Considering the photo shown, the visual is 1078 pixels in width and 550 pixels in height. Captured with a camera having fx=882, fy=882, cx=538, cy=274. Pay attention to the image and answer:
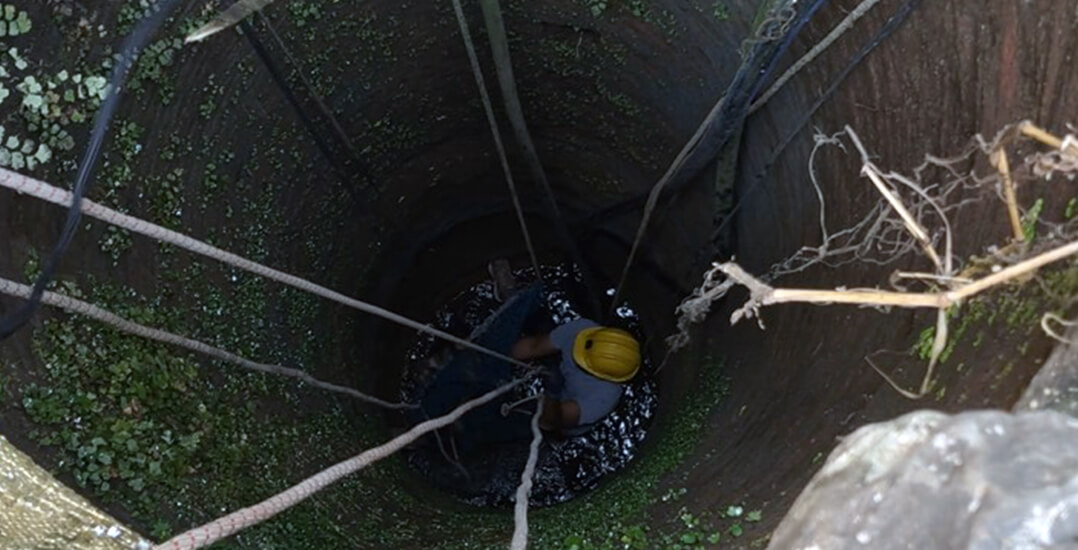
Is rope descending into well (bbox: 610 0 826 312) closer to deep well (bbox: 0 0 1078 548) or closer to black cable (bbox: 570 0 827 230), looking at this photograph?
black cable (bbox: 570 0 827 230)

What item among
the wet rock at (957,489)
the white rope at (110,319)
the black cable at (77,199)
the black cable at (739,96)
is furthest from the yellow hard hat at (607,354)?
the wet rock at (957,489)

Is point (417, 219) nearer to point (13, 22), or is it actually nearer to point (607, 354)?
point (607, 354)

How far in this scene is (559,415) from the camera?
15.0ft

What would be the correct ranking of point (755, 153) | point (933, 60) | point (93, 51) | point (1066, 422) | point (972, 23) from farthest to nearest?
point (755, 153) < point (93, 51) < point (933, 60) < point (972, 23) < point (1066, 422)

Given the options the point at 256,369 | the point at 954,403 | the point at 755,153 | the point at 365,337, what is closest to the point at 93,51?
the point at 256,369

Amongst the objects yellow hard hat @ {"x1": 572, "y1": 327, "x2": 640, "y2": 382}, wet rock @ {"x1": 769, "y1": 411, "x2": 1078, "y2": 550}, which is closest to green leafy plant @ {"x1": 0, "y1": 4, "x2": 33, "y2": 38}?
wet rock @ {"x1": 769, "y1": 411, "x2": 1078, "y2": 550}

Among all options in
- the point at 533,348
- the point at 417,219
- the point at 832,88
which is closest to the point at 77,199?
the point at 832,88

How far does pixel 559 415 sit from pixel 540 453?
0.79ft

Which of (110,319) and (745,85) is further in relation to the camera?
(745,85)

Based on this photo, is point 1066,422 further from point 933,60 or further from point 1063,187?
point 933,60

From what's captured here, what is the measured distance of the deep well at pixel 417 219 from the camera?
2.33 metres

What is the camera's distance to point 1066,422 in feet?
4.23

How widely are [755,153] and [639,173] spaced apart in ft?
3.32

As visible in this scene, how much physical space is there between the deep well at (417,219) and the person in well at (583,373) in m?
0.25
